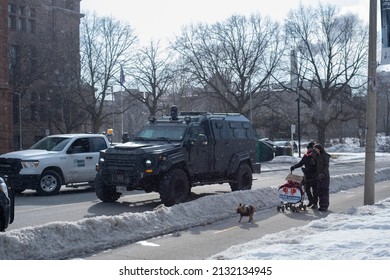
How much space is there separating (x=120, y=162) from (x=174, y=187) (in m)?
1.46

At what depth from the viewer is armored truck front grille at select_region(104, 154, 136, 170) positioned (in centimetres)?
1292

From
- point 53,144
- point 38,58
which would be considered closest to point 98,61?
point 38,58

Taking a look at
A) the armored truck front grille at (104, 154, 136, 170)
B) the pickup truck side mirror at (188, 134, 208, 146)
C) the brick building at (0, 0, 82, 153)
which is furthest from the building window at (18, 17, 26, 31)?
the armored truck front grille at (104, 154, 136, 170)

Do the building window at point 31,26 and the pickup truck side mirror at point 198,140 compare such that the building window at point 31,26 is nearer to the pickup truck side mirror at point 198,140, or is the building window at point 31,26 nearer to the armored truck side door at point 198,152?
the armored truck side door at point 198,152

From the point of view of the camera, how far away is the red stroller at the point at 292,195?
40.8ft

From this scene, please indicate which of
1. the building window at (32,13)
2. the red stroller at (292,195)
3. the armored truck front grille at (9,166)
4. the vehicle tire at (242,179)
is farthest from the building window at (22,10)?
the red stroller at (292,195)

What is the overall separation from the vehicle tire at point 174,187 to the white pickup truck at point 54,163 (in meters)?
4.74

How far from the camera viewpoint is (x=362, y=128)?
60.4 metres

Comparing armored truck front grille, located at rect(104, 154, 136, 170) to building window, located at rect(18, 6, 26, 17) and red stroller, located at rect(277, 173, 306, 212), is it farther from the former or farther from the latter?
building window, located at rect(18, 6, 26, 17)

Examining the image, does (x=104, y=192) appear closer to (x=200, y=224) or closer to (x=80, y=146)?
(x=80, y=146)

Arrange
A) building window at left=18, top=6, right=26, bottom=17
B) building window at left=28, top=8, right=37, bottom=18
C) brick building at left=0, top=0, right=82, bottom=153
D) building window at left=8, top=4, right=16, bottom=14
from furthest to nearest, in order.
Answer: building window at left=28, top=8, right=37, bottom=18 → building window at left=18, top=6, right=26, bottom=17 → building window at left=8, top=4, right=16, bottom=14 → brick building at left=0, top=0, right=82, bottom=153

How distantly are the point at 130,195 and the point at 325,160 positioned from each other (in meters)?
6.09

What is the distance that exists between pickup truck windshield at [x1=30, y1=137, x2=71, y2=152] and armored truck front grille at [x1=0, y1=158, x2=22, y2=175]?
150cm

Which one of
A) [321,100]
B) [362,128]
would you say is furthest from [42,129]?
[362,128]
